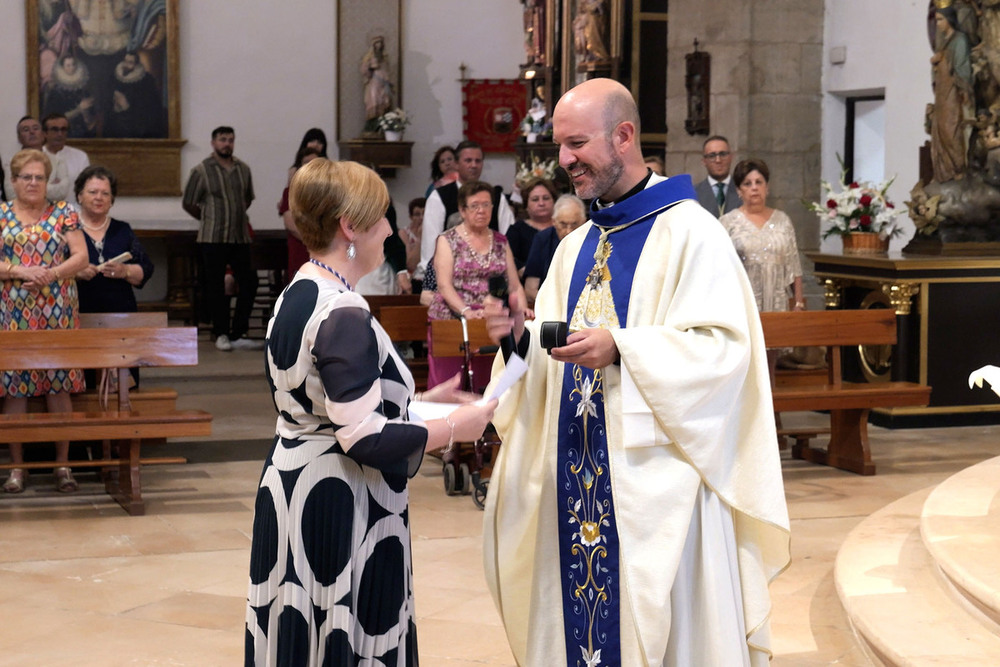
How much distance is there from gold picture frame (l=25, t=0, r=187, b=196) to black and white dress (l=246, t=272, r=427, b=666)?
1321cm

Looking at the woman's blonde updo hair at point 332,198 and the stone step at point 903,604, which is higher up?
the woman's blonde updo hair at point 332,198

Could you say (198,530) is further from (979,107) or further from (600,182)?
(979,107)

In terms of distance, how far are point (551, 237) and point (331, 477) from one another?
15.4 feet

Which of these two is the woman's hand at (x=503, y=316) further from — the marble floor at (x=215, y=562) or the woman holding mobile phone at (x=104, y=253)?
the woman holding mobile phone at (x=104, y=253)

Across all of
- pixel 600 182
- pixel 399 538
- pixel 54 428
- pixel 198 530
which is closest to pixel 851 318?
pixel 198 530

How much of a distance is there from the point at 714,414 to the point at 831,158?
8.77m

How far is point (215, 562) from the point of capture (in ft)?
17.3

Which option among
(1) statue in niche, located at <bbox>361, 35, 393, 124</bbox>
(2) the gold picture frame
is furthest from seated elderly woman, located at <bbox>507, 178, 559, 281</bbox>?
(2) the gold picture frame

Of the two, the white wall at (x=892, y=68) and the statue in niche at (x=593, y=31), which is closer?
the white wall at (x=892, y=68)

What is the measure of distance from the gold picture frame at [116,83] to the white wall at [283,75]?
6.1 inches

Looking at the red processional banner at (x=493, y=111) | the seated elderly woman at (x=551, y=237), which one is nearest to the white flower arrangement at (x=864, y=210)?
the seated elderly woman at (x=551, y=237)

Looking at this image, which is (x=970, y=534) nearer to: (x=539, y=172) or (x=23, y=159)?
(x=23, y=159)

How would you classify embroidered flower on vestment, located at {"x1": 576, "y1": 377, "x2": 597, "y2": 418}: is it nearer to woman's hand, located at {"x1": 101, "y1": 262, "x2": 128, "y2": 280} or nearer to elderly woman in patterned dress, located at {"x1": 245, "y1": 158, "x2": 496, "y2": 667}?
elderly woman in patterned dress, located at {"x1": 245, "y1": 158, "x2": 496, "y2": 667}

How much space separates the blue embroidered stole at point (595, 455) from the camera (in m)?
2.97
